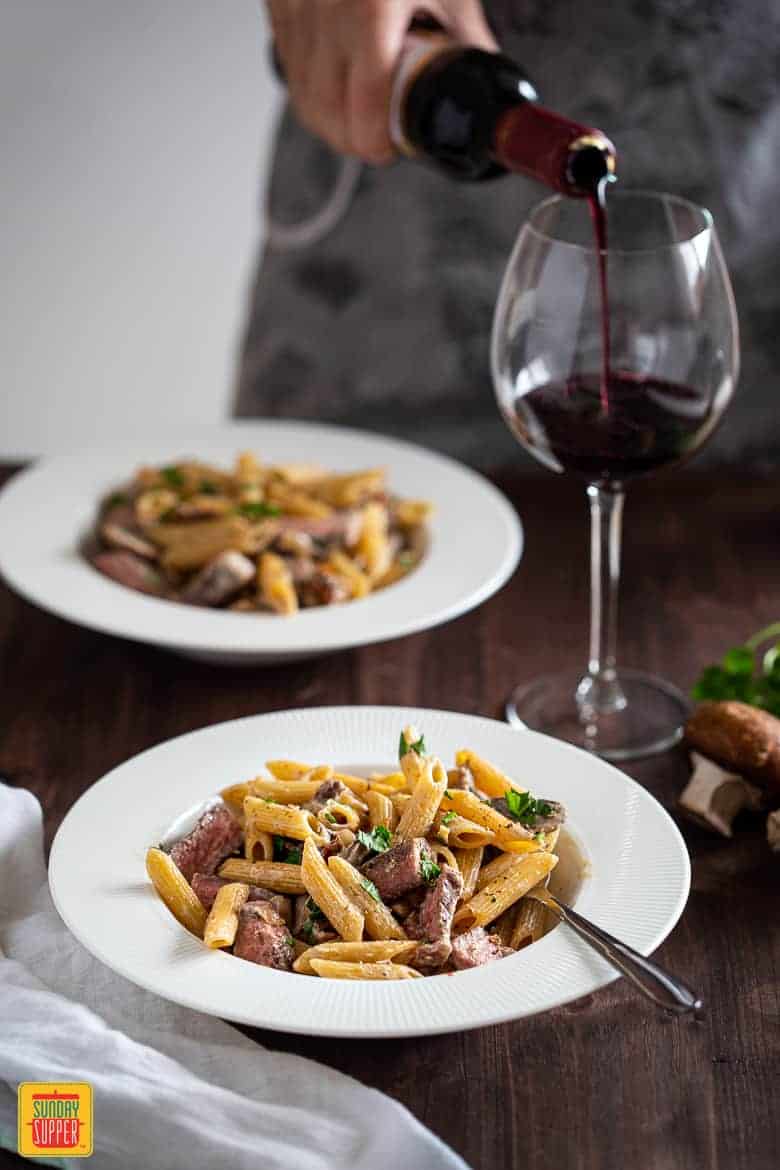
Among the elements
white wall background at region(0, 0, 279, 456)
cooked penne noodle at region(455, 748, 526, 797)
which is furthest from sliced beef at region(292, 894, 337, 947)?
white wall background at region(0, 0, 279, 456)

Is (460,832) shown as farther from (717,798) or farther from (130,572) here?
(130,572)

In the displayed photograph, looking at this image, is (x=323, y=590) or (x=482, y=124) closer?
(x=482, y=124)

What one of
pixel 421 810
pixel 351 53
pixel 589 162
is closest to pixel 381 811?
pixel 421 810

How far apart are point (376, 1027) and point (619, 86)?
1.74 meters

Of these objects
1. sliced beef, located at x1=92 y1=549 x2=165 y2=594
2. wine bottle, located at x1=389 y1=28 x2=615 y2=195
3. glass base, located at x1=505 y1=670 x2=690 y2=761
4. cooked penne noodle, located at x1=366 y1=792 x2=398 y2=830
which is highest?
wine bottle, located at x1=389 y1=28 x2=615 y2=195

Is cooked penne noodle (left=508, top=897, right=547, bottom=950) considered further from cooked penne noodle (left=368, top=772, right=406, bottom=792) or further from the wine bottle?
the wine bottle

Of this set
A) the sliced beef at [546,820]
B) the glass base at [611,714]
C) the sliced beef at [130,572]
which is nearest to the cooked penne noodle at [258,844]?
the sliced beef at [546,820]

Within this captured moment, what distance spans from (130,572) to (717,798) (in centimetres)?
80

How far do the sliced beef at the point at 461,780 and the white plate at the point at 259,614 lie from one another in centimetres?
34

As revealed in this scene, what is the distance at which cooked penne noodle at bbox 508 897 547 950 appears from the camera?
50.0 inches

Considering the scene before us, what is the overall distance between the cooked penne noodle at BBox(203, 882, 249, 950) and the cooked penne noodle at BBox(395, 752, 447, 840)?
15 cm

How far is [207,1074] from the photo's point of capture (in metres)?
1.15

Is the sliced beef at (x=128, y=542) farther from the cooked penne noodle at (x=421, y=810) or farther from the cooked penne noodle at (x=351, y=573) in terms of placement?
the cooked penne noodle at (x=421, y=810)

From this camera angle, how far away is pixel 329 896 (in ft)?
4.08
